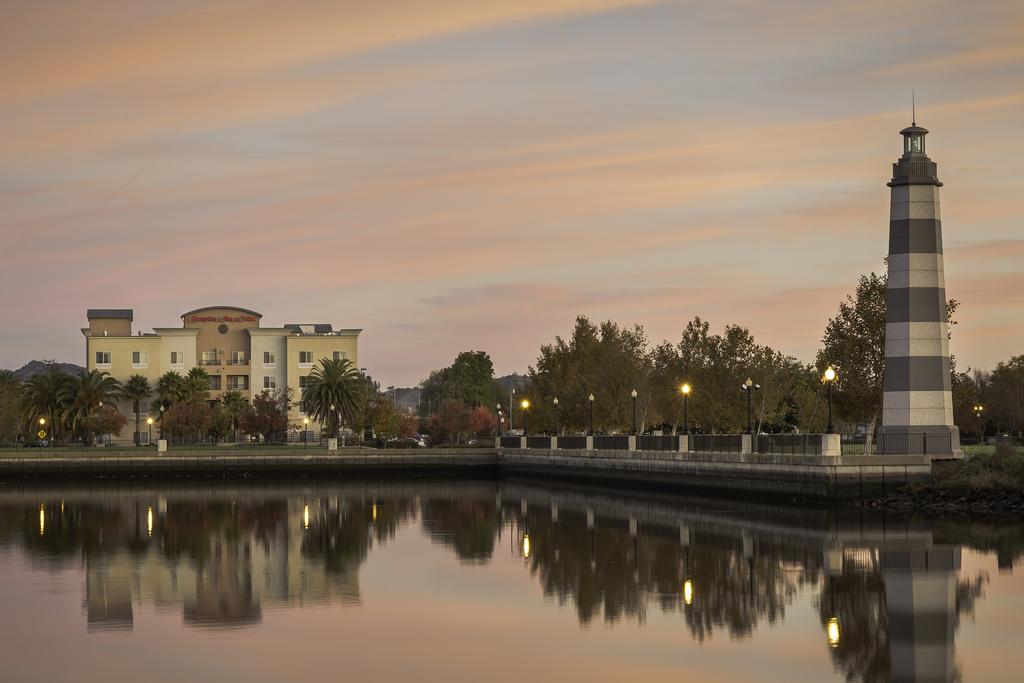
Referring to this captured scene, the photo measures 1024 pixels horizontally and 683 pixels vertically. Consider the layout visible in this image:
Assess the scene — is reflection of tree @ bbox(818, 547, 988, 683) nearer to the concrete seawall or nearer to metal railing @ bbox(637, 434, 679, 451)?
the concrete seawall

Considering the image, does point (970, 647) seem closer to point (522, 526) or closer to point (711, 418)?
point (522, 526)

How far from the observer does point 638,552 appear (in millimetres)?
36625

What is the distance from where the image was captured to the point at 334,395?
384 ft

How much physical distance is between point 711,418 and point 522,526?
4897 cm

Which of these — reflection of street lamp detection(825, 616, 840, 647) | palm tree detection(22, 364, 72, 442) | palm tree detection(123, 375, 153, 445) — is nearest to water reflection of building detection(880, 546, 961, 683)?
reflection of street lamp detection(825, 616, 840, 647)

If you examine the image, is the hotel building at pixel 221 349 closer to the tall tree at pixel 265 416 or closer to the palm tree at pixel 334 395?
the tall tree at pixel 265 416

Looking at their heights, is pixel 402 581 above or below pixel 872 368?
below

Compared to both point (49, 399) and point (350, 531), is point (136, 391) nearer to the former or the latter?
point (49, 399)

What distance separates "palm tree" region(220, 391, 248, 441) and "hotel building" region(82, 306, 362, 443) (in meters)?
2.82

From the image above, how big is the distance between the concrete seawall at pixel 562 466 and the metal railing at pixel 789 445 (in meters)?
0.80

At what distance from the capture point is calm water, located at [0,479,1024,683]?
69.0 feet

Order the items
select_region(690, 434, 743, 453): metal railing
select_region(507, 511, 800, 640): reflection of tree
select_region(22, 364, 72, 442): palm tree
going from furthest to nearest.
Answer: select_region(22, 364, 72, 442): palm tree
select_region(690, 434, 743, 453): metal railing
select_region(507, 511, 800, 640): reflection of tree

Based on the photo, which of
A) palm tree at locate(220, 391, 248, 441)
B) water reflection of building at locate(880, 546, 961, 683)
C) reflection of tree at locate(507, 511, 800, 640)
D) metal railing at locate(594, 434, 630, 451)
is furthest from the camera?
palm tree at locate(220, 391, 248, 441)

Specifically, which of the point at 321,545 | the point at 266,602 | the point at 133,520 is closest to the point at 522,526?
the point at 321,545
